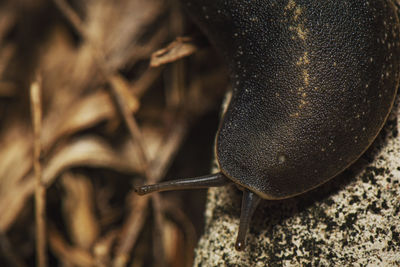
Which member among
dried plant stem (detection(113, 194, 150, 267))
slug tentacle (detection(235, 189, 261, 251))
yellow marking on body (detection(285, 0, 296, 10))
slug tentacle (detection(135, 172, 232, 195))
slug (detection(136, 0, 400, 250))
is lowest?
dried plant stem (detection(113, 194, 150, 267))

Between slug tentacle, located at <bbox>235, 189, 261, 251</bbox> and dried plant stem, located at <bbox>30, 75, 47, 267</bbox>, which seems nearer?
slug tentacle, located at <bbox>235, 189, 261, 251</bbox>

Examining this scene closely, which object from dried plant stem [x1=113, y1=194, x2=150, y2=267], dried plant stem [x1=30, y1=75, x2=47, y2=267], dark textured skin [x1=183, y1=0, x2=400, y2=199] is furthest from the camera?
dried plant stem [x1=113, y1=194, x2=150, y2=267]

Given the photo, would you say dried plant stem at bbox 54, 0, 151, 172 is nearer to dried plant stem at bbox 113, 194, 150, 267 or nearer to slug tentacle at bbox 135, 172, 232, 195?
dried plant stem at bbox 113, 194, 150, 267

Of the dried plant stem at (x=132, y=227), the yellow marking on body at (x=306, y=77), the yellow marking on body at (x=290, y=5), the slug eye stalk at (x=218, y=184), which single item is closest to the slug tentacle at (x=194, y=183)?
the slug eye stalk at (x=218, y=184)

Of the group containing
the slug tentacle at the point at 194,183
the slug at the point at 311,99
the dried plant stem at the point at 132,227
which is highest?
the slug at the point at 311,99

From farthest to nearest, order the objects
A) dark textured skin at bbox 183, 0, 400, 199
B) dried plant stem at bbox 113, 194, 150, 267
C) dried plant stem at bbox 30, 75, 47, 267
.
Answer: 1. dried plant stem at bbox 113, 194, 150, 267
2. dried plant stem at bbox 30, 75, 47, 267
3. dark textured skin at bbox 183, 0, 400, 199

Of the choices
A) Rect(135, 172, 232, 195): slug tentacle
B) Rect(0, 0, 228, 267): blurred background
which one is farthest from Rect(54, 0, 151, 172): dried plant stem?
Rect(135, 172, 232, 195): slug tentacle

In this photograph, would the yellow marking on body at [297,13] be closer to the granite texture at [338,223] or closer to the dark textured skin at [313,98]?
the dark textured skin at [313,98]

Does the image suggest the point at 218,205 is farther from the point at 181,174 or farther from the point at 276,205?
the point at 181,174
